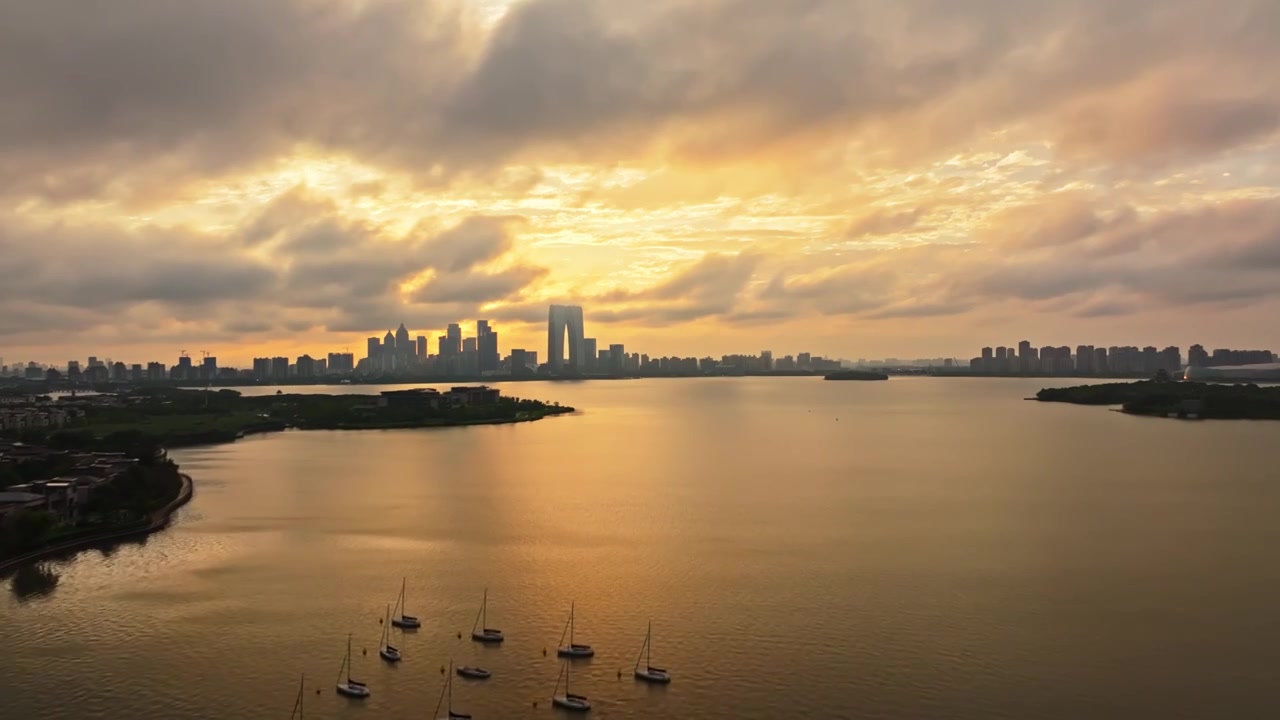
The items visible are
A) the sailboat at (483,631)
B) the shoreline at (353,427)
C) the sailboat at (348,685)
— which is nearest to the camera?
the sailboat at (348,685)

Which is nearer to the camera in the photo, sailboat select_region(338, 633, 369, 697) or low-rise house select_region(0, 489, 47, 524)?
sailboat select_region(338, 633, 369, 697)

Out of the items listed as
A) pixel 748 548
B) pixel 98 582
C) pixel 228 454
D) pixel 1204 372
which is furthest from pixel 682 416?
→ pixel 1204 372

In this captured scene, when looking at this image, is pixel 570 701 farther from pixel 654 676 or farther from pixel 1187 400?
pixel 1187 400

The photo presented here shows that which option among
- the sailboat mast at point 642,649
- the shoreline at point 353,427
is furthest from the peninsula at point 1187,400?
the sailboat mast at point 642,649

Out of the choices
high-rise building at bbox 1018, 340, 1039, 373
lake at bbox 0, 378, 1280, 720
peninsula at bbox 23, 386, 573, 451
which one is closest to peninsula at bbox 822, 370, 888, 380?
high-rise building at bbox 1018, 340, 1039, 373

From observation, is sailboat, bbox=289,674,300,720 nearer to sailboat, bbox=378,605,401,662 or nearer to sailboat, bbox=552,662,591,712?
sailboat, bbox=378,605,401,662

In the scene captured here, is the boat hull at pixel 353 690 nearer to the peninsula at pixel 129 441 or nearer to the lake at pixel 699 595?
the lake at pixel 699 595

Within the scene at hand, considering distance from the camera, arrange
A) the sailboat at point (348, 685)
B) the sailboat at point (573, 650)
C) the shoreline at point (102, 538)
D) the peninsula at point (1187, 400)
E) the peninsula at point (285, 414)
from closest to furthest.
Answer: the sailboat at point (348, 685)
the sailboat at point (573, 650)
the shoreline at point (102, 538)
the peninsula at point (285, 414)
the peninsula at point (1187, 400)
